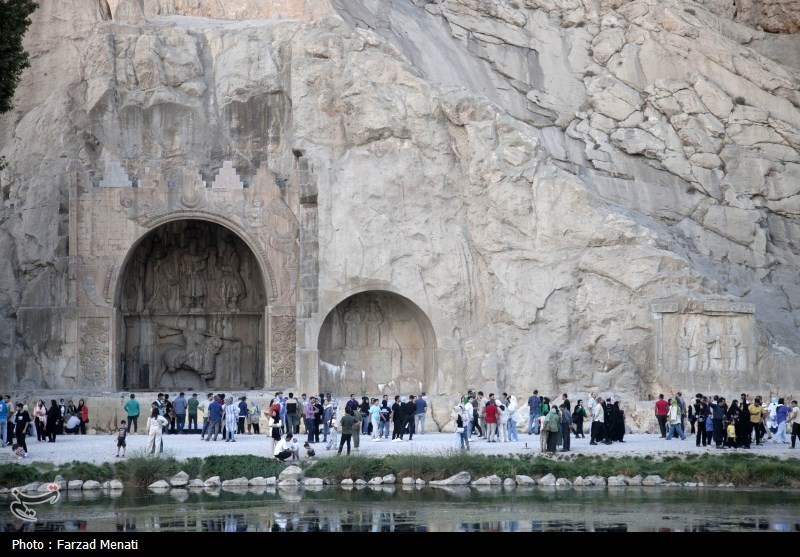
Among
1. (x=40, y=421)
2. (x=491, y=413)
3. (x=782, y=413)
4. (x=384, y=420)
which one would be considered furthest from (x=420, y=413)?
(x=40, y=421)

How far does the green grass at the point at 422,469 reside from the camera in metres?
30.9

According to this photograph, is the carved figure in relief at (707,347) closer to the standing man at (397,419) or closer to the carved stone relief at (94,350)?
the standing man at (397,419)

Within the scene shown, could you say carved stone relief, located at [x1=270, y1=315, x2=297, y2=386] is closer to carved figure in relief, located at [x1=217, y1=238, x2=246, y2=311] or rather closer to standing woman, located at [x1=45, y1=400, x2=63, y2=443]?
carved figure in relief, located at [x1=217, y1=238, x2=246, y2=311]

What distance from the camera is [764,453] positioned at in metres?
33.8

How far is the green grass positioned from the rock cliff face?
12374mm

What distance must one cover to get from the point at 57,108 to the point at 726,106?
2455cm

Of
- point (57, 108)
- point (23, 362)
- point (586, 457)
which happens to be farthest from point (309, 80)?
point (586, 457)

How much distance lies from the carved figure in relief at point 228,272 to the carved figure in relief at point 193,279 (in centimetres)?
61

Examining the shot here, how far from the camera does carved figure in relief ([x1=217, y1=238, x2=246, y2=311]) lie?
5091cm

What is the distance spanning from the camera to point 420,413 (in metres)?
39.5

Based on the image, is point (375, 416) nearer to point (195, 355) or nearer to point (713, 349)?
point (713, 349)

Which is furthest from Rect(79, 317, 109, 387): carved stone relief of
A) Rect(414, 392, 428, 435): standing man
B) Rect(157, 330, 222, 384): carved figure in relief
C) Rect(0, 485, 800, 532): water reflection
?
Rect(0, 485, 800, 532): water reflection

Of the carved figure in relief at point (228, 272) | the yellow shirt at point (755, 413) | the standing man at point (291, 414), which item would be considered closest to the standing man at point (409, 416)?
the standing man at point (291, 414)

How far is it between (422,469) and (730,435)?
28.4 feet
